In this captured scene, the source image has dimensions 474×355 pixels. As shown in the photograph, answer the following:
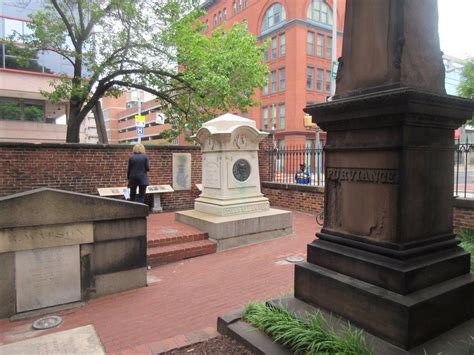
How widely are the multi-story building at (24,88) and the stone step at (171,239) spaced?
72.2 ft

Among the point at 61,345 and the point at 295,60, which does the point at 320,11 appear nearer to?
the point at 295,60

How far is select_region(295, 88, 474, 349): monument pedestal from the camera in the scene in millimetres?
2809

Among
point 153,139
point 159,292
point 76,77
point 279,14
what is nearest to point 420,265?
point 159,292

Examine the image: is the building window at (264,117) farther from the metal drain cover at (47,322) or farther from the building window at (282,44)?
the metal drain cover at (47,322)

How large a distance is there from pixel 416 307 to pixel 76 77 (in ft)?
48.1

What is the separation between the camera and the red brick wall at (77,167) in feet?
31.9

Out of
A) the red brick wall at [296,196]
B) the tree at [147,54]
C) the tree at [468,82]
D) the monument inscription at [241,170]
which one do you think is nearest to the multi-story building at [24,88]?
the tree at [147,54]

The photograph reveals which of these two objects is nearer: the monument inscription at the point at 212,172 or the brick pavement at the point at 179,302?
the brick pavement at the point at 179,302

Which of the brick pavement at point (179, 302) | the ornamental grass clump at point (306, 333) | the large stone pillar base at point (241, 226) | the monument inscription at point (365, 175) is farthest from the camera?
the large stone pillar base at point (241, 226)

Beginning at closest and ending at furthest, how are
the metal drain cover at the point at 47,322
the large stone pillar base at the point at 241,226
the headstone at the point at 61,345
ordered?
A: 1. the headstone at the point at 61,345
2. the metal drain cover at the point at 47,322
3. the large stone pillar base at the point at 241,226

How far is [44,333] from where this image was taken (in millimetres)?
4148

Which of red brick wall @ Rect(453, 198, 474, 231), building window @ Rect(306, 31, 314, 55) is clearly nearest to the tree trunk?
red brick wall @ Rect(453, 198, 474, 231)

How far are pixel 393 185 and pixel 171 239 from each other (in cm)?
535

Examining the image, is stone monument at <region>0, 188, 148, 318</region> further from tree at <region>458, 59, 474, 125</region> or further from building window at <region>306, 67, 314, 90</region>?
building window at <region>306, 67, 314, 90</region>
